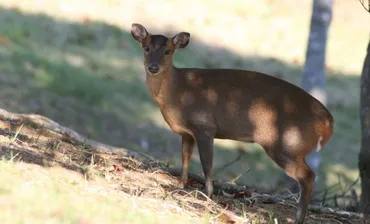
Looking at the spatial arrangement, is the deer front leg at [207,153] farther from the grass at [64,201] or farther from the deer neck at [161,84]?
the grass at [64,201]

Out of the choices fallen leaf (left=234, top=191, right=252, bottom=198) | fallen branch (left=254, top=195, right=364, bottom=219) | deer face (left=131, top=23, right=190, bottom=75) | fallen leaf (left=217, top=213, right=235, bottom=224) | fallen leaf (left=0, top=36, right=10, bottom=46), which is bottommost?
fallen leaf (left=0, top=36, right=10, bottom=46)

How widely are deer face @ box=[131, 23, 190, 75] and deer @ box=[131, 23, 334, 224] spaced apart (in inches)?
0.4

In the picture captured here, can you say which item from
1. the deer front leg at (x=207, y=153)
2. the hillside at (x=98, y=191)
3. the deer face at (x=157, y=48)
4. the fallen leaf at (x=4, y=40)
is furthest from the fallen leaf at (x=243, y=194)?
the fallen leaf at (x=4, y=40)

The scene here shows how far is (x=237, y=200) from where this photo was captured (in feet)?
23.6

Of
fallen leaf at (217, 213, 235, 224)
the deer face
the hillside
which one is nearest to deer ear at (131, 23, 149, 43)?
the deer face

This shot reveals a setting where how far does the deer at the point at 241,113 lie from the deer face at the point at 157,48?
0.01 meters

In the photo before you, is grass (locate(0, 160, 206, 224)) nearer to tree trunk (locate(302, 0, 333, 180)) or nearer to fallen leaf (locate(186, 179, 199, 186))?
fallen leaf (locate(186, 179, 199, 186))

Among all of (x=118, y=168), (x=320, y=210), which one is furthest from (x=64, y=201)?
(x=320, y=210)

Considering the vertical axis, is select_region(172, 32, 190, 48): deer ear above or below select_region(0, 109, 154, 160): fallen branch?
above

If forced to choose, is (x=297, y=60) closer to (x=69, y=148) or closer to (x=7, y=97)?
(x=7, y=97)

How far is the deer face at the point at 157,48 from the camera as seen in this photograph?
7.57m

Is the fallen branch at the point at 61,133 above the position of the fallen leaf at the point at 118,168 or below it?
below

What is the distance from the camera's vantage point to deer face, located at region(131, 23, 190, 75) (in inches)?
298

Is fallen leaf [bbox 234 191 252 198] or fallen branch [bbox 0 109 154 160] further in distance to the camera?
fallen branch [bbox 0 109 154 160]
